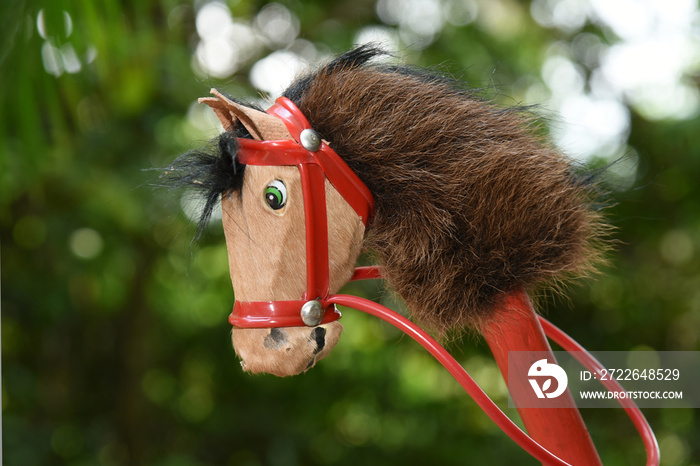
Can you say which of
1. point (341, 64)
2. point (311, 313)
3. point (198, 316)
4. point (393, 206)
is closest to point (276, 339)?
point (311, 313)

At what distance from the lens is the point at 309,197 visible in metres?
0.43

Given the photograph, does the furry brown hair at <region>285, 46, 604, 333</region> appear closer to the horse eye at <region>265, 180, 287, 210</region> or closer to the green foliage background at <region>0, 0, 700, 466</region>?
the horse eye at <region>265, 180, 287, 210</region>

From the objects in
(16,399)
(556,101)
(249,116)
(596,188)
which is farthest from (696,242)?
(16,399)

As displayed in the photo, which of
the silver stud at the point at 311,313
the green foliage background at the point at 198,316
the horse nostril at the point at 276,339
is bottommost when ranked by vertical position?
the green foliage background at the point at 198,316

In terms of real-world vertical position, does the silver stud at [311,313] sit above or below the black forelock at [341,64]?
below

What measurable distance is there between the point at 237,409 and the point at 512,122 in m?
1.68

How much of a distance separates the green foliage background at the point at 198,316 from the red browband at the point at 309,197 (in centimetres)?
88

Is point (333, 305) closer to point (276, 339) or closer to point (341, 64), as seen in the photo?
point (276, 339)

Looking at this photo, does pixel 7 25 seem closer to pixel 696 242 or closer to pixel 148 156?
pixel 148 156

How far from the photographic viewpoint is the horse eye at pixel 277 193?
0.44 meters

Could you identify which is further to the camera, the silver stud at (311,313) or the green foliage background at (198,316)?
the green foliage background at (198,316)

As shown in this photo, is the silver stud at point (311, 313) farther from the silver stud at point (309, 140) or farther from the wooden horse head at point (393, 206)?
the silver stud at point (309, 140)

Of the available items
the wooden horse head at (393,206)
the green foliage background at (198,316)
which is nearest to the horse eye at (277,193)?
the wooden horse head at (393,206)

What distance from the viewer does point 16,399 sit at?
5.50 ft
